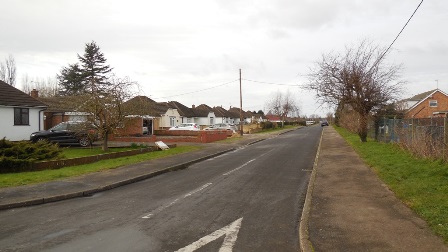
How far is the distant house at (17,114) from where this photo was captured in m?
22.8

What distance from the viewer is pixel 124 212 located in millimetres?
7438

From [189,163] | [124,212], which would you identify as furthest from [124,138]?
[124,212]

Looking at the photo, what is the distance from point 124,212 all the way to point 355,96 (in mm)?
20308

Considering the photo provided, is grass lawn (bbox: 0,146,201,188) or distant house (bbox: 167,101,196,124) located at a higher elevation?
distant house (bbox: 167,101,196,124)

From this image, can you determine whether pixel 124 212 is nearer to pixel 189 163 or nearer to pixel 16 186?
pixel 16 186

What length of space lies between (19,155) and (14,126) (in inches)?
473

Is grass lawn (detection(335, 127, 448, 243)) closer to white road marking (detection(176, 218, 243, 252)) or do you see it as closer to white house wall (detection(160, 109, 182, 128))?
white road marking (detection(176, 218, 243, 252))

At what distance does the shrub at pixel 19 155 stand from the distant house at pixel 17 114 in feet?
35.2

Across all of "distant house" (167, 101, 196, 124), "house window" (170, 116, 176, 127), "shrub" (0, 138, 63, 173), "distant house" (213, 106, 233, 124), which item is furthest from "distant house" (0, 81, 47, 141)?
"distant house" (213, 106, 233, 124)

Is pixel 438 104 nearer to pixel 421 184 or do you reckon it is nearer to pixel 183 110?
pixel 183 110

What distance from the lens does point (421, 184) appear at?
28.3ft

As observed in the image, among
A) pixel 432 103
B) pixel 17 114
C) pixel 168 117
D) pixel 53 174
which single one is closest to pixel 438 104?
pixel 432 103

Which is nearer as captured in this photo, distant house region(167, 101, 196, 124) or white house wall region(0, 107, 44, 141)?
white house wall region(0, 107, 44, 141)

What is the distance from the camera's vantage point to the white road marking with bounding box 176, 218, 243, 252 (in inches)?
204
